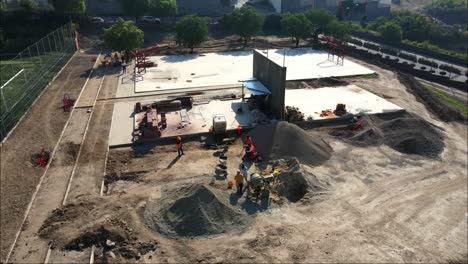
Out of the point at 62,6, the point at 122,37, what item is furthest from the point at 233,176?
the point at 62,6

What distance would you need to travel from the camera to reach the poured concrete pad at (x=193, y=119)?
22.4 metres

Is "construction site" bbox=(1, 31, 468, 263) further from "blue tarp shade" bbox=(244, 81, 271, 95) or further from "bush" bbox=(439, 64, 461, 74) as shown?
"bush" bbox=(439, 64, 461, 74)

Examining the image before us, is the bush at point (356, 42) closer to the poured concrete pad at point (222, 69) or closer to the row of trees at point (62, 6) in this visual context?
the poured concrete pad at point (222, 69)

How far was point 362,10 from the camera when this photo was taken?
69875 millimetres

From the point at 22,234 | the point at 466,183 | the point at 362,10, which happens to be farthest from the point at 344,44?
the point at 22,234

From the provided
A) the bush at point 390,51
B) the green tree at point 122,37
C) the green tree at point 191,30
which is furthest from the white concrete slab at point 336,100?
the green tree at point 122,37

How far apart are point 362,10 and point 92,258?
70.7 metres

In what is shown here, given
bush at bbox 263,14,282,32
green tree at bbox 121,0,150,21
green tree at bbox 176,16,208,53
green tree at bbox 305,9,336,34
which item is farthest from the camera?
bush at bbox 263,14,282,32

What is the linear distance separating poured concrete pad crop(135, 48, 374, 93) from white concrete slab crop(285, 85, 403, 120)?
3.85 meters

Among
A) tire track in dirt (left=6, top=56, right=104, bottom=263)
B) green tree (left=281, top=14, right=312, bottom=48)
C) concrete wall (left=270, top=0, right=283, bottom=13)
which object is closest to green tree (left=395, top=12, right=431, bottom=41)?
green tree (left=281, top=14, right=312, bottom=48)

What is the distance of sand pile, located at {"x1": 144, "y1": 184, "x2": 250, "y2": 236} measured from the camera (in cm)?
1405

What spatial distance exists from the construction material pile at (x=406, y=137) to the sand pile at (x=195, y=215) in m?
10.7

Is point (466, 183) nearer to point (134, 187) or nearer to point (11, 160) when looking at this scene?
point (134, 187)

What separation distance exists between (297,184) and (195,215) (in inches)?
217
